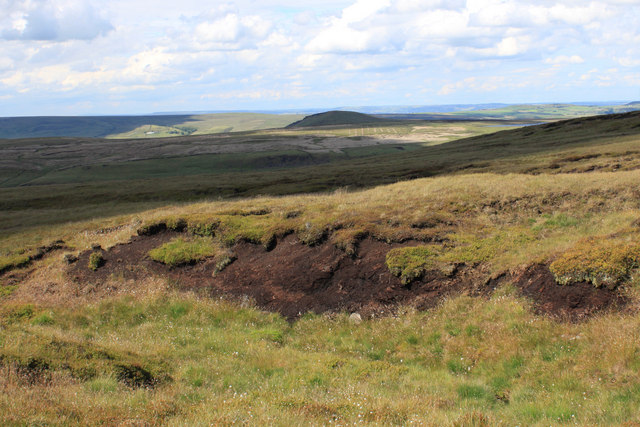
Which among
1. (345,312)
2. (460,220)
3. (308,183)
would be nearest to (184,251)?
(345,312)

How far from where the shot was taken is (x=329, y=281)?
18156mm

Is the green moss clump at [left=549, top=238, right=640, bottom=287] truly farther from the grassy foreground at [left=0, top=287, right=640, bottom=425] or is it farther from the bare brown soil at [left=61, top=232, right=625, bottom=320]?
the grassy foreground at [left=0, top=287, right=640, bottom=425]

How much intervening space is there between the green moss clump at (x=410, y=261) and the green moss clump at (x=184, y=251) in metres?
9.46

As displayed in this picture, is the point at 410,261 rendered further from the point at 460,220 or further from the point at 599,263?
the point at 599,263

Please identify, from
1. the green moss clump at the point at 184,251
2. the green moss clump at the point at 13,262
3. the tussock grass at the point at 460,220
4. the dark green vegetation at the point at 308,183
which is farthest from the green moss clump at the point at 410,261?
the dark green vegetation at the point at 308,183

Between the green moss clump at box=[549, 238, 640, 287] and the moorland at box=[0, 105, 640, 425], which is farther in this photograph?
the green moss clump at box=[549, 238, 640, 287]

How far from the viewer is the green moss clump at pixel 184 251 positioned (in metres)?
22.0

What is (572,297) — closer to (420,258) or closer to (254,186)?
(420,258)

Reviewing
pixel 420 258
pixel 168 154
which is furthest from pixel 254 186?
pixel 168 154

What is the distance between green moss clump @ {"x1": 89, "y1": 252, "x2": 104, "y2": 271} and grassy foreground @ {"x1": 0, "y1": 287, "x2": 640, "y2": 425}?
6.43 m

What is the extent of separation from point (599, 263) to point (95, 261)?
22.7m

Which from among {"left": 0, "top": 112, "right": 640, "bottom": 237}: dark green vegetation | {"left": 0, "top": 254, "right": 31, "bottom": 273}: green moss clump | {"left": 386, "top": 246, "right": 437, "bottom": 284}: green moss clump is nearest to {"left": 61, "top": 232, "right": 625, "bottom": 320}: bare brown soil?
{"left": 386, "top": 246, "right": 437, "bottom": 284}: green moss clump

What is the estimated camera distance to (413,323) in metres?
14.7

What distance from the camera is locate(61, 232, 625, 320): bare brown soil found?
1344cm
